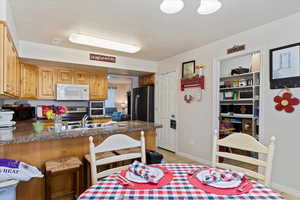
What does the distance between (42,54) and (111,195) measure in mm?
3295

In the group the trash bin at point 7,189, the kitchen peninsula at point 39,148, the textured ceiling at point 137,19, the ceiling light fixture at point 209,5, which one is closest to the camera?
the trash bin at point 7,189

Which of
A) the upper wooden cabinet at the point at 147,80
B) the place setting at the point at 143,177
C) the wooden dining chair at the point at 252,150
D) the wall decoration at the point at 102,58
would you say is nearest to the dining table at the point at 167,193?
the place setting at the point at 143,177

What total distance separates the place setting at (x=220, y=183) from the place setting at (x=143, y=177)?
0.56ft

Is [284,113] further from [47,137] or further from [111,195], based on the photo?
[47,137]

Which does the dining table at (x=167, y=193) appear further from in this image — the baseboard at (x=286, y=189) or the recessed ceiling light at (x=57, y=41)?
the recessed ceiling light at (x=57, y=41)

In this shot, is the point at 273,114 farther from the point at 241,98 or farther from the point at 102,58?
the point at 102,58

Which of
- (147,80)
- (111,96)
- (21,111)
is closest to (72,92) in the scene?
(21,111)

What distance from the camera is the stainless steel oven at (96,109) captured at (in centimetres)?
430

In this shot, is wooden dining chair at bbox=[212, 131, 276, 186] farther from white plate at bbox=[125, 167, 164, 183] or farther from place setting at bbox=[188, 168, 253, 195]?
white plate at bbox=[125, 167, 164, 183]

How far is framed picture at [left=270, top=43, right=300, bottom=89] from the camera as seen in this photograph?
7.02ft

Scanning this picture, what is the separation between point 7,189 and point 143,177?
126 centimetres

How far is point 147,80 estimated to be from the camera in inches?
197

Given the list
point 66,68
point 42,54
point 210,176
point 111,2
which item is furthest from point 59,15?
point 210,176

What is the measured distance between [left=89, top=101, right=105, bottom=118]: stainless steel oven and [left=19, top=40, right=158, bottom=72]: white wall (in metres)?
1.09
